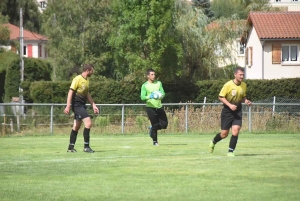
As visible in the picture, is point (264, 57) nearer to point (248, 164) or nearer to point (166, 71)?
point (166, 71)

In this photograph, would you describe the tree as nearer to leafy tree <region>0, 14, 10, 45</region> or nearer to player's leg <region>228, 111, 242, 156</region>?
leafy tree <region>0, 14, 10, 45</region>

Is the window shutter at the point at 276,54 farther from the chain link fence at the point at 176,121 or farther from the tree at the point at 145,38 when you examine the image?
the chain link fence at the point at 176,121

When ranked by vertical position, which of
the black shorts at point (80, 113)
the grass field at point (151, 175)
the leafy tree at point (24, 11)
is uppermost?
the leafy tree at point (24, 11)

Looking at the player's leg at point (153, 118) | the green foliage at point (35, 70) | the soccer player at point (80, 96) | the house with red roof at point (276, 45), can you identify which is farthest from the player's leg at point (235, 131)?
the green foliage at point (35, 70)

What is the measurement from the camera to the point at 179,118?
31750 mm

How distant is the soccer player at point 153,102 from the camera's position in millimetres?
20672

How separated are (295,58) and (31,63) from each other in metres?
21.5

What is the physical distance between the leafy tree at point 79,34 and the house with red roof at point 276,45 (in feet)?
37.7

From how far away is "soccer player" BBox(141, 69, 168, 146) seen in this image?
20.7 metres

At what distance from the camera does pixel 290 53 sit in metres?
62.1

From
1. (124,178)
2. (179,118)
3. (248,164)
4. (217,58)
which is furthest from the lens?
(217,58)

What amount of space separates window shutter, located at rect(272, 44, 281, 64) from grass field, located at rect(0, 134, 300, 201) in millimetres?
42660

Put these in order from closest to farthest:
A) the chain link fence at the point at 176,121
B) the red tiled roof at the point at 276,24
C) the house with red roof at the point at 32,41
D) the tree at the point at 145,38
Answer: the chain link fence at the point at 176,121 < the tree at the point at 145,38 < the red tiled roof at the point at 276,24 < the house with red roof at the point at 32,41

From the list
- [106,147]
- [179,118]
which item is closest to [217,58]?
[179,118]
